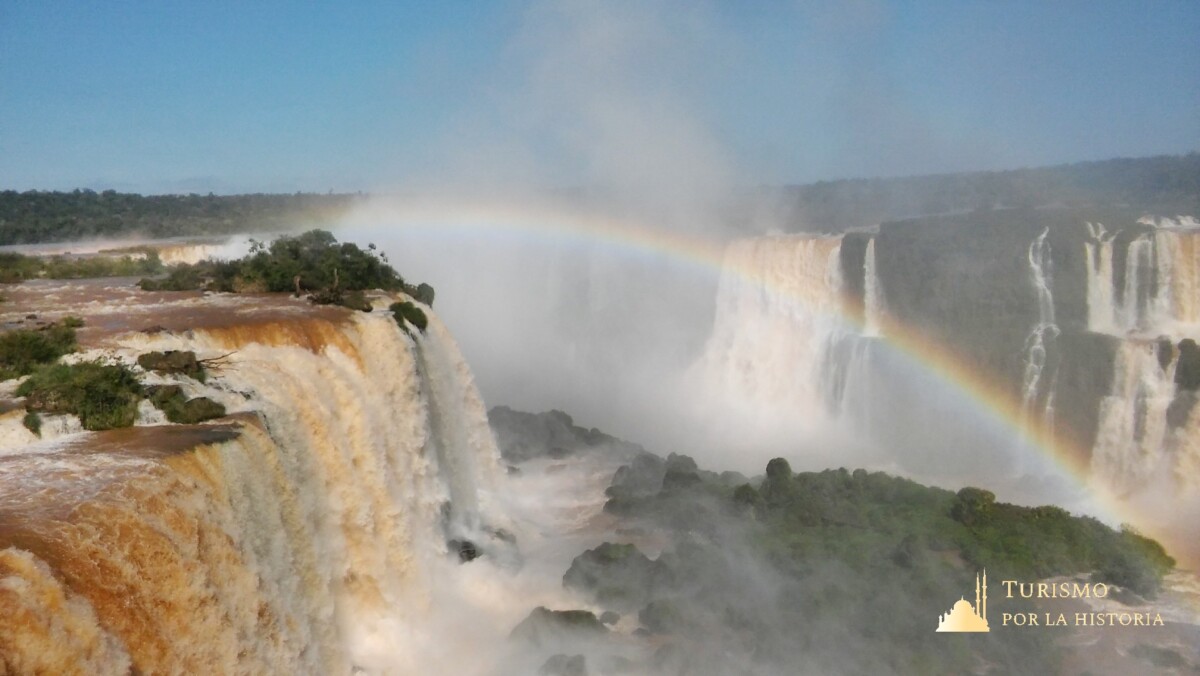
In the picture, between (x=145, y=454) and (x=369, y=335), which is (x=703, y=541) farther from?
(x=145, y=454)

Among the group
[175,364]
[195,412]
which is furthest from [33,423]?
[175,364]

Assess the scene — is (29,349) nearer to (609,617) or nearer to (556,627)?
(556,627)

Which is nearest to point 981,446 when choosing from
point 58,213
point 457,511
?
point 457,511

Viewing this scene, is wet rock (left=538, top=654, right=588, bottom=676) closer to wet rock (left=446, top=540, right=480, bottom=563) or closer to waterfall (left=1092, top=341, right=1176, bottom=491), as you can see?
wet rock (left=446, top=540, right=480, bottom=563)

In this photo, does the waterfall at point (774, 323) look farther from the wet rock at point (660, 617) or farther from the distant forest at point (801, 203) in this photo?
the wet rock at point (660, 617)

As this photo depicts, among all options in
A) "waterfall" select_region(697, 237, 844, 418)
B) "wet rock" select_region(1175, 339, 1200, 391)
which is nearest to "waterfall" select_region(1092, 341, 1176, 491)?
"wet rock" select_region(1175, 339, 1200, 391)
